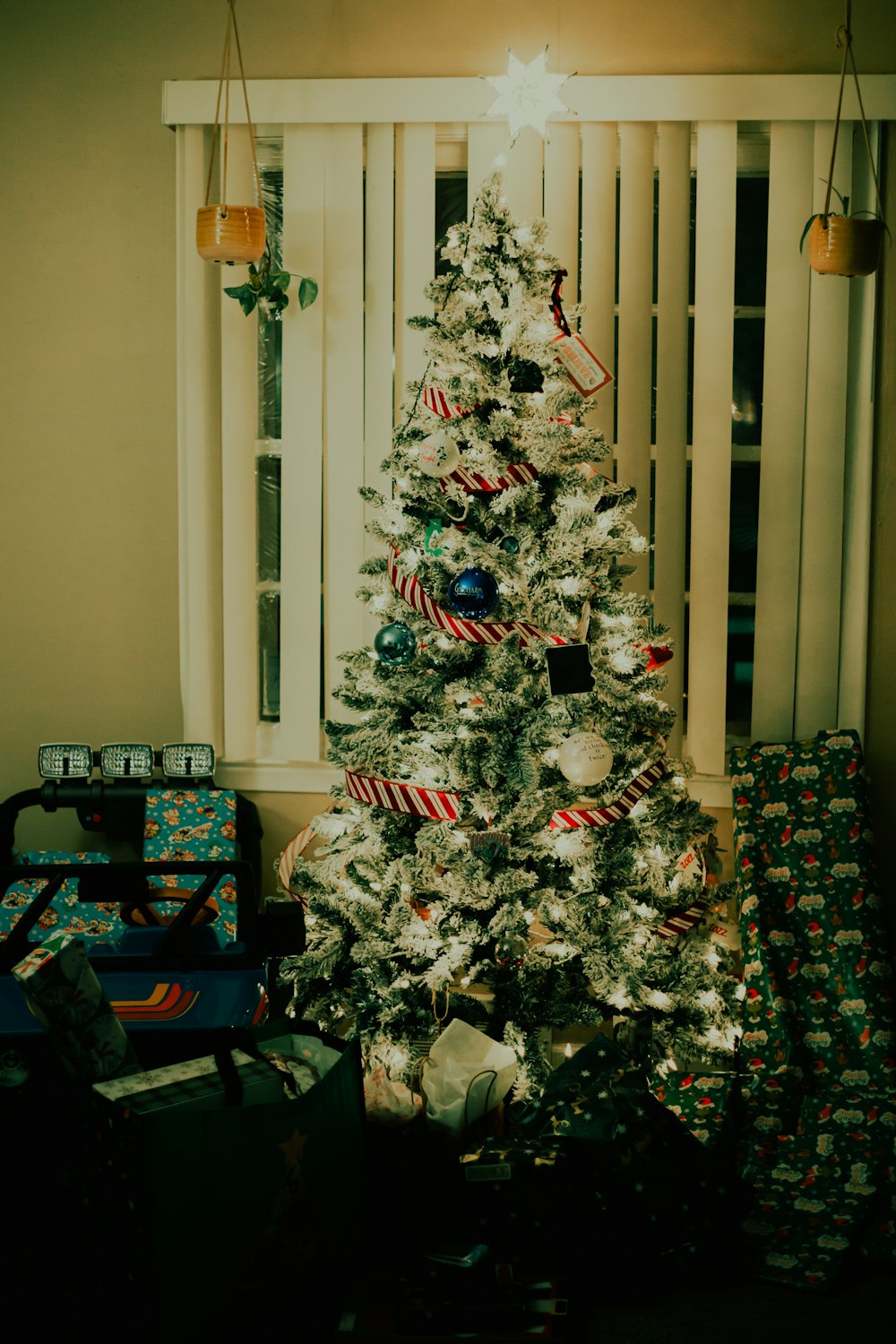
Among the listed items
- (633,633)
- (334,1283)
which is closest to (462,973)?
(633,633)

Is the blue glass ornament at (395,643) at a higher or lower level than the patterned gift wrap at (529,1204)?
higher

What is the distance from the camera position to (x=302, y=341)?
3.22 m

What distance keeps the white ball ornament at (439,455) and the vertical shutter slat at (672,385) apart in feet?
2.83

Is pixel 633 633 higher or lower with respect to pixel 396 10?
lower

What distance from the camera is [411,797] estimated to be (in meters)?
2.54

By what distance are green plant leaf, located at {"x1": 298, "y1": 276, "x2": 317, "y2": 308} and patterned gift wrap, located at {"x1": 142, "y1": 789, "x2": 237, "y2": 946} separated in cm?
140

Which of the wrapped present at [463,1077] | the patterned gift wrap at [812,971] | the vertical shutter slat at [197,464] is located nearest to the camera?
the wrapped present at [463,1077]

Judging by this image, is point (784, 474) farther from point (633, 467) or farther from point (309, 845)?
point (309, 845)

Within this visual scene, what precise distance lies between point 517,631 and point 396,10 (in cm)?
192

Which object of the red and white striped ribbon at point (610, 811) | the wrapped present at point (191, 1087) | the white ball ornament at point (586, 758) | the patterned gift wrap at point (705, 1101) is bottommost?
the patterned gift wrap at point (705, 1101)

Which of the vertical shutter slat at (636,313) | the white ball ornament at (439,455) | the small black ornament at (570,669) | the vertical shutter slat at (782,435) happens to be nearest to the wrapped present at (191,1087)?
the small black ornament at (570,669)

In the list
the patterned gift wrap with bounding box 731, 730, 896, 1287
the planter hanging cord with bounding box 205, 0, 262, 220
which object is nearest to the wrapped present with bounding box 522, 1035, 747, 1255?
the patterned gift wrap with bounding box 731, 730, 896, 1287

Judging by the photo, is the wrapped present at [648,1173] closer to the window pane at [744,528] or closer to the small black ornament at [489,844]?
the small black ornament at [489,844]

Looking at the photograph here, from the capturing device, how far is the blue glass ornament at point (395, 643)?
2.62 metres
